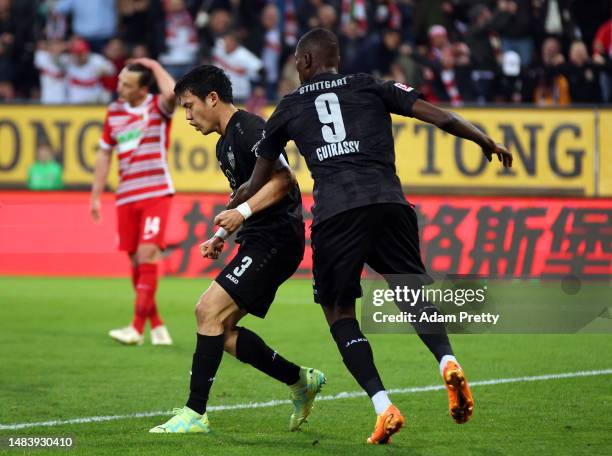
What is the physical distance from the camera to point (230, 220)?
6371mm

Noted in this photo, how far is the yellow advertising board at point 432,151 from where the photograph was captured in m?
18.3

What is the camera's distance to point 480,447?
6.14 metres

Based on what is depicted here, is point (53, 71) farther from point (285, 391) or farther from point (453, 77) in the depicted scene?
point (285, 391)

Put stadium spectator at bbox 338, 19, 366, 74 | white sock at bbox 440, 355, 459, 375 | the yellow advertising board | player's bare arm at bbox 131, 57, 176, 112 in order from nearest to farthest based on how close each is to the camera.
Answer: white sock at bbox 440, 355, 459, 375 < player's bare arm at bbox 131, 57, 176, 112 < the yellow advertising board < stadium spectator at bbox 338, 19, 366, 74

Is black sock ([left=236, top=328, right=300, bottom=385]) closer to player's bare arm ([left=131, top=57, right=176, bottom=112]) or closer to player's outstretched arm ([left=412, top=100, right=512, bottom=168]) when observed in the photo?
player's outstretched arm ([left=412, top=100, right=512, bottom=168])

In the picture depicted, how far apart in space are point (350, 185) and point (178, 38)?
14.2 m

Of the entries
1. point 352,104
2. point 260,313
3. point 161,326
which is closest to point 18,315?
point 161,326

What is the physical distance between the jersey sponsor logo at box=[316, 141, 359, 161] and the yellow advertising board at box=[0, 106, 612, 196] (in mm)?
12158

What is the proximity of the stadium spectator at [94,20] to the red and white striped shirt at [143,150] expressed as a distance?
389 inches

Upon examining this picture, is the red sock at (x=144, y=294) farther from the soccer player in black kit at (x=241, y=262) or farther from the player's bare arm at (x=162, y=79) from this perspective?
the soccer player in black kit at (x=241, y=262)

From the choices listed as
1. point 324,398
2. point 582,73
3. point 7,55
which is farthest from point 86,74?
point 324,398

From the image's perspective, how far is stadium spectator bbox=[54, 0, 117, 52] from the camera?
2059cm

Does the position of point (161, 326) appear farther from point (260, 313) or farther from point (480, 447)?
point (480, 447)

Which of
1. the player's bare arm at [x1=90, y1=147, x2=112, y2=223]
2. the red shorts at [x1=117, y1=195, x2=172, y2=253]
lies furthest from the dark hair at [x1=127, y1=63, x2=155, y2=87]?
the red shorts at [x1=117, y1=195, x2=172, y2=253]
